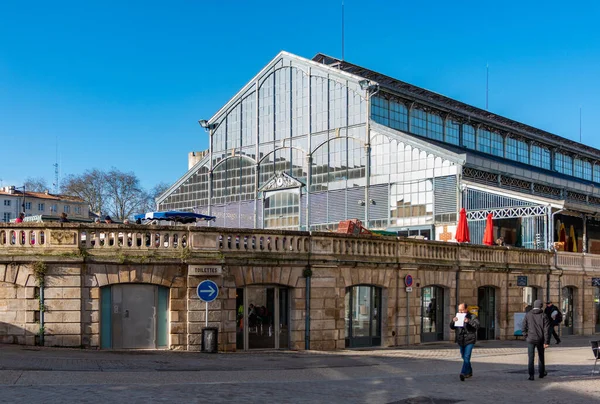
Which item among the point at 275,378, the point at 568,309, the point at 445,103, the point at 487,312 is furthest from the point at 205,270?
the point at 445,103

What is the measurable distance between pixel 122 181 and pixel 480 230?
59165 millimetres

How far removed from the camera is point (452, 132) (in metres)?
58.4

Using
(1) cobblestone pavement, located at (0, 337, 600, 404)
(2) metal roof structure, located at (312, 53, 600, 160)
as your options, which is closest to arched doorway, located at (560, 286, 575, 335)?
(1) cobblestone pavement, located at (0, 337, 600, 404)

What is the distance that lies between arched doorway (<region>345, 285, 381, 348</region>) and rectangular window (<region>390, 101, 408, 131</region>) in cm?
2705

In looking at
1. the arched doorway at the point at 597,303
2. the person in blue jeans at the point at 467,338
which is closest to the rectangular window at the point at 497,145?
the arched doorway at the point at 597,303

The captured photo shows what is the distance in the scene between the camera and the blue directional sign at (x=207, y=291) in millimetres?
21844

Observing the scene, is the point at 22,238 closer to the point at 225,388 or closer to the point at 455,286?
the point at 225,388

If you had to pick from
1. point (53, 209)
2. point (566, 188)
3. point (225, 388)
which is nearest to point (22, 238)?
point (225, 388)

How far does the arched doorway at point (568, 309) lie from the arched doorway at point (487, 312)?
25.1ft

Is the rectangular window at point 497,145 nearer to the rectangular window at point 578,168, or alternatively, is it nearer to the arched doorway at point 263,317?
the rectangular window at point 578,168

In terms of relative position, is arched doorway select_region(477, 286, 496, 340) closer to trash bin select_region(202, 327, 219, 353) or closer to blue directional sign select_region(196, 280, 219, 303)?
trash bin select_region(202, 327, 219, 353)

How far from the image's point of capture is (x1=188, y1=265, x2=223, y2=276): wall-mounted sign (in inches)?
890

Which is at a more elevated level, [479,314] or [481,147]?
[481,147]

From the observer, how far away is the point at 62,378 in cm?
1562
